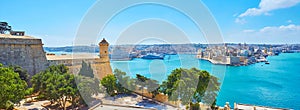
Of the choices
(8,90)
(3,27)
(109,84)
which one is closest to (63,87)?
(8,90)

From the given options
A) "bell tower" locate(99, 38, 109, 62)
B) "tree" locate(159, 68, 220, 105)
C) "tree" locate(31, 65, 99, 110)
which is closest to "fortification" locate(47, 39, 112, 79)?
"bell tower" locate(99, 38, 109, 62)

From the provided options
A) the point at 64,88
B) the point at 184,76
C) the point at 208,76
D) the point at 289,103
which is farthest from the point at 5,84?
the point at 289,103

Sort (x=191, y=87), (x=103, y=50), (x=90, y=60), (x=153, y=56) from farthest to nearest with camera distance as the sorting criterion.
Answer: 1. (x=153, y=56)
2. (x=103, y=50)
3. (x=90, y=60)
4. (x=191, y=87)

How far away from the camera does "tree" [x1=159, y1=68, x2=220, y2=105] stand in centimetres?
660

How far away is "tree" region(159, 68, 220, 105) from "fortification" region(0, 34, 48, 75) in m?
6.68

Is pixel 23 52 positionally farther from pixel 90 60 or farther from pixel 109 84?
pixel 109 84

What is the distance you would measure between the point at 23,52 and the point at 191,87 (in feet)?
26.1

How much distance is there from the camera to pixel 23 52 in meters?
8.78

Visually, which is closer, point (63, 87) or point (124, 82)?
point (63, 87)

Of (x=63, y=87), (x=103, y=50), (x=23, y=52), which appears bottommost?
(x=63, y=87)

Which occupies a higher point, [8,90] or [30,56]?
[30,56]

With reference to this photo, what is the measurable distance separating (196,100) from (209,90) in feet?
2.11

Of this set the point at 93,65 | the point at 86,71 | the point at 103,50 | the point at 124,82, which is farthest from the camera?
the point at 103,50

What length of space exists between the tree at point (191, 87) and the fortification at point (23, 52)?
668 cm
